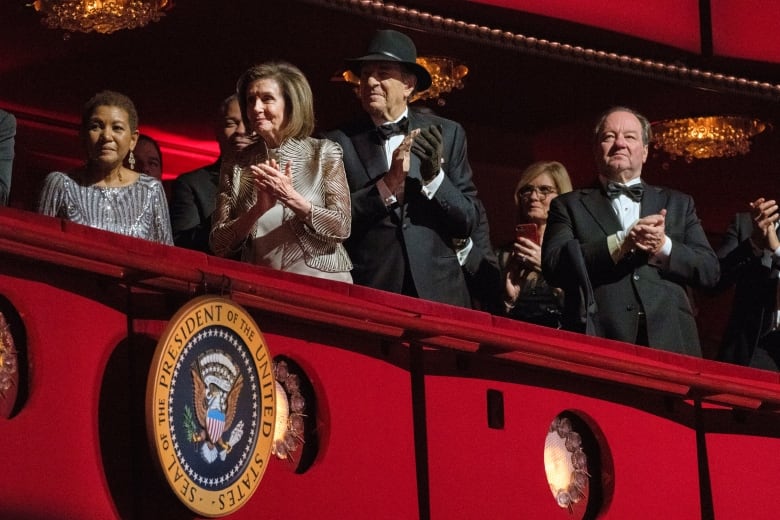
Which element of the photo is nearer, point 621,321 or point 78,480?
point 78,480

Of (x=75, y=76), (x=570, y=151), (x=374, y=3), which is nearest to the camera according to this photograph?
(x=374, y=3)

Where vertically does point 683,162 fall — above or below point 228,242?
above

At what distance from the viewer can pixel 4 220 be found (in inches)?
126

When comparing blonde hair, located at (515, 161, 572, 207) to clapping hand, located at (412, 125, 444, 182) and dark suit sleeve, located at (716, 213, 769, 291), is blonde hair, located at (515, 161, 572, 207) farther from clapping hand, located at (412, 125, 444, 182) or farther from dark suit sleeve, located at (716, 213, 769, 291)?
clapping hand, located at (412, 125, 444, 182)

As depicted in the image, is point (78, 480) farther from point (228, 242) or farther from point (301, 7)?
point (301, 7)

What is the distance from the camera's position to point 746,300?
5.63 m

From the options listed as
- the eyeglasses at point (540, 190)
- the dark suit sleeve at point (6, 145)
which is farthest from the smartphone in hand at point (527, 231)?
the dark suit sleeve at point (6, 145)

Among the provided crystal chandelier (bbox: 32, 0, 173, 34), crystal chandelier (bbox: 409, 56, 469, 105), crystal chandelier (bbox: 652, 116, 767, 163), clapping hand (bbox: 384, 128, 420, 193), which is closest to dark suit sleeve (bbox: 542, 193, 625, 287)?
clapping hand (bbox: 384, 128, 420, 193)

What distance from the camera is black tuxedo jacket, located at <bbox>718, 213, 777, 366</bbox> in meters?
5.47

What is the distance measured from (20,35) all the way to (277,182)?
355 cm

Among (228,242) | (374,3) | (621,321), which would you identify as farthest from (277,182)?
(374,3)

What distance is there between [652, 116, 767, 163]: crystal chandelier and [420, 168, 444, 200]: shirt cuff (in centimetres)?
389

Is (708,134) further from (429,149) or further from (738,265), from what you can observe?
(429,149)

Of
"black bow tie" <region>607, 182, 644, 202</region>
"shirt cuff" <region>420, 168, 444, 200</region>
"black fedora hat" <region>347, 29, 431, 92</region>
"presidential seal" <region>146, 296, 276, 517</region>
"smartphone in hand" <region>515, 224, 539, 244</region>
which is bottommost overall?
"presidential seal" <region>146, 296, 276, 517</region>
